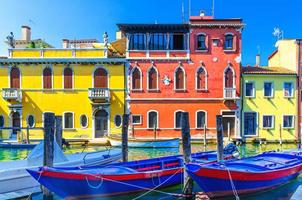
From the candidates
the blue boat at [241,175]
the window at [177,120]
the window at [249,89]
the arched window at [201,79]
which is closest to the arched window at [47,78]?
the window at [177,120]

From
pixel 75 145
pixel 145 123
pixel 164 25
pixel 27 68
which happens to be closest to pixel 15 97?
pixel 27 68

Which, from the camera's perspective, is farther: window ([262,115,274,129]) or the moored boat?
window ([262,115,274,129])

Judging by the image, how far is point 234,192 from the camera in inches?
354

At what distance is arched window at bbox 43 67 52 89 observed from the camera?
22.8 meters

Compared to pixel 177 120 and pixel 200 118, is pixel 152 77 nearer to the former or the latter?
pixel 177 120

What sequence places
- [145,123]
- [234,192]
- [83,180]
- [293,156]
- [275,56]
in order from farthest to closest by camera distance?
[275,56], [145,123], [293,156], [234,192], [83,180]

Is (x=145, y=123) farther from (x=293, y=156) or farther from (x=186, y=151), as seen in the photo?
(x=186, y=151)

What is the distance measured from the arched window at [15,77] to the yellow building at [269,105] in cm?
1554

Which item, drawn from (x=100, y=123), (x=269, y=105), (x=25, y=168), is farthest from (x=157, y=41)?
(x=25, y=168)

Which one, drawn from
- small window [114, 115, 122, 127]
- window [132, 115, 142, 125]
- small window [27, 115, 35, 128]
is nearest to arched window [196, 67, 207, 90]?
window [132, 115, 142, 125]

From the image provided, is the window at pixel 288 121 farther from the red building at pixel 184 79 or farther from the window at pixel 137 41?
the window at pixel 137 41

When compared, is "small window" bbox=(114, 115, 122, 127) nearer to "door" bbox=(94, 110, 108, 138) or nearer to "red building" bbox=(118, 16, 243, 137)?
"door" bbox=(94, 110, 108, 138)

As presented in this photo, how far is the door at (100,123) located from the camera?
2286 centimetres

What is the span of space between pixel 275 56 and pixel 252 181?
65.9 ft
